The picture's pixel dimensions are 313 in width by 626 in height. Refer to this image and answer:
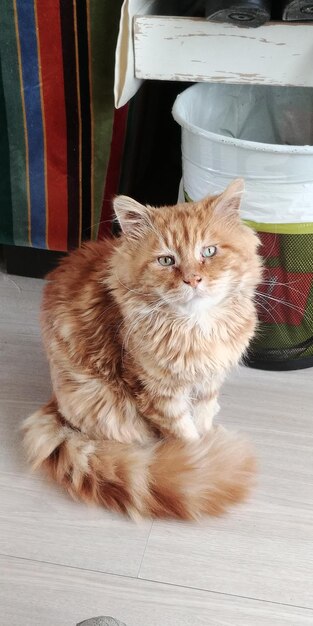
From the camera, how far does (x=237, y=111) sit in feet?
5.78

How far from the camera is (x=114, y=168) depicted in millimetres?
1712

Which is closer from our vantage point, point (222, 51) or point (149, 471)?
point (149, 471)

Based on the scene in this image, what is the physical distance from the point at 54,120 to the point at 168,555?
108 cm

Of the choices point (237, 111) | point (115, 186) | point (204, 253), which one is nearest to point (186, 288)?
point (204, 253)

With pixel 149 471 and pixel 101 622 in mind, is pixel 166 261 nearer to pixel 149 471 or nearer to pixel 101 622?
pixel 149 471

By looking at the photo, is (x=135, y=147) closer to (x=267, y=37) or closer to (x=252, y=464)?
(x=267, y=37)

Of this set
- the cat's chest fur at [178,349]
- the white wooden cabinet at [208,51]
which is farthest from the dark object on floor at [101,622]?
the white wooden cabinet at [208,51]

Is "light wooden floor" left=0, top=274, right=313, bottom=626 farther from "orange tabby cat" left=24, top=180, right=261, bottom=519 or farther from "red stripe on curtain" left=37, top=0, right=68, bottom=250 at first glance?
"red stripe on curtain" left=37, top=0, right=68, bottom=250

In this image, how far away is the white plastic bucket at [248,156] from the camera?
1328 mm

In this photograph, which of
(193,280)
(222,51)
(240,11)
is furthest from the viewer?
(222,51)

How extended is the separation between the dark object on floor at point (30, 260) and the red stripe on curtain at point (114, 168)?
199 mm

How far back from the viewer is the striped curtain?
1519 mm

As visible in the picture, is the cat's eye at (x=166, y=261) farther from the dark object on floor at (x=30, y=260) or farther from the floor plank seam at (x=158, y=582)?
the dark object on floor at (x=30, y=260)

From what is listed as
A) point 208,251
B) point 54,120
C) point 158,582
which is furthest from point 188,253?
point 54,120
